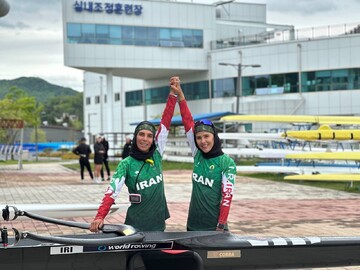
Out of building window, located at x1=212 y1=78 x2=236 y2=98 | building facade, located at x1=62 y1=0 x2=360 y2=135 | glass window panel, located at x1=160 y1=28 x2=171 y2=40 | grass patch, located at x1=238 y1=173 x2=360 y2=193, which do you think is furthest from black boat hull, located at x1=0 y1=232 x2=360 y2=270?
glass window panel, located at x1=160 y1=28 x2=171 y2=40

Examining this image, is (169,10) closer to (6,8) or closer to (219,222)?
(6,8)

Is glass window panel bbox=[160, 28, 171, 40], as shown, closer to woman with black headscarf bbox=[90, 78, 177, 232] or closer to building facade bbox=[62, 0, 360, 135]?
building facade bbox=[62, 0, 360, 135]

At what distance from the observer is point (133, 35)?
164ft

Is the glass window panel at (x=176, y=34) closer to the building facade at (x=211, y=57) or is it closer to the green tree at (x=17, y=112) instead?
the building facade at (x=211, y=57)

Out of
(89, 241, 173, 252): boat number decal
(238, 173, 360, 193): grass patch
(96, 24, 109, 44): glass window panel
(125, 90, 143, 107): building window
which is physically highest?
(96, 24, 109, 44): glass window panel

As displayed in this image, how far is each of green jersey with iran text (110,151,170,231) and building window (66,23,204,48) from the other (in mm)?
43626

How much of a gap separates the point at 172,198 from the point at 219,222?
10.2 metres

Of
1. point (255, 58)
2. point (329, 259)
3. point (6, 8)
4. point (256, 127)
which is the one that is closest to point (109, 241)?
point (329, 259)

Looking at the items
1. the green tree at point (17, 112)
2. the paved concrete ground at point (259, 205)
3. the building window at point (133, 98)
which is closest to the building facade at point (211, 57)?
the building window at point (133, 98)

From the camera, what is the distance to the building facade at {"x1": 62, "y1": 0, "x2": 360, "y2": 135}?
4616 cm

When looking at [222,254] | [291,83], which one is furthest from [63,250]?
[291,83]

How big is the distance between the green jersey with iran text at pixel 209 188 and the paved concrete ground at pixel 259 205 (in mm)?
2517

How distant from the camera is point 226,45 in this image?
178ft

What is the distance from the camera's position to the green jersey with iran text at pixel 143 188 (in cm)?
501
